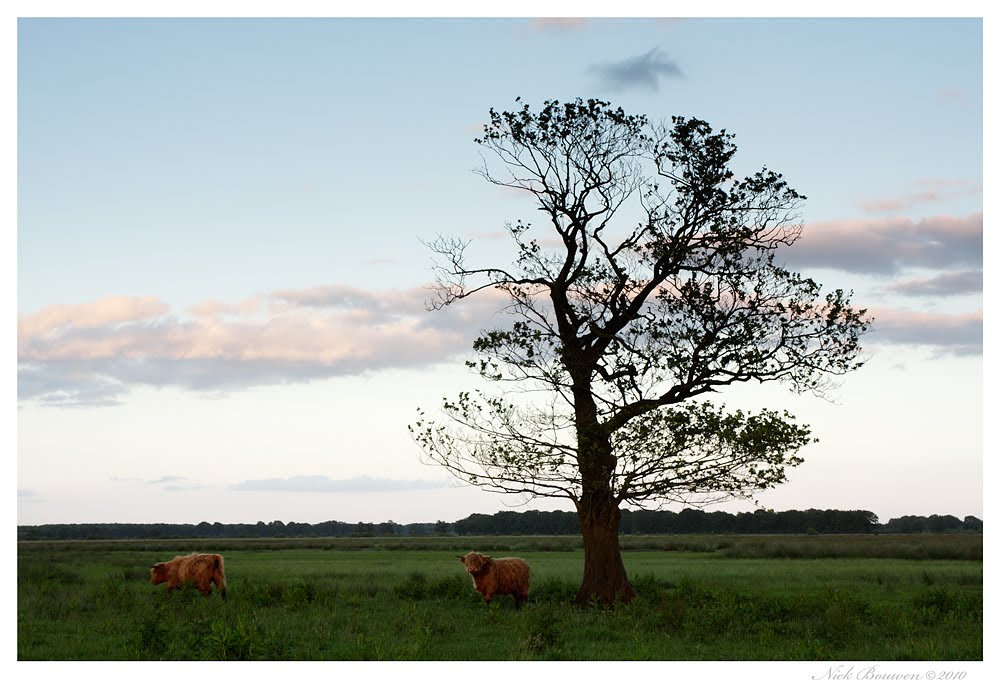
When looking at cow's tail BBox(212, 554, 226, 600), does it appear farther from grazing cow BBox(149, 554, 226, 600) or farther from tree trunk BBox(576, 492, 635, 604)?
tree trunk BBox(576, 492, 635, 604)

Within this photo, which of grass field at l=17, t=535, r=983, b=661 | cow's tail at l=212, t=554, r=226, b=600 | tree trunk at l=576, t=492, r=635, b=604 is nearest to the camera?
grass field at l=17, t=535, r=983, b=661

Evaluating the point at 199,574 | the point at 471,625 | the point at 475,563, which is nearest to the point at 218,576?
the point at 199,574

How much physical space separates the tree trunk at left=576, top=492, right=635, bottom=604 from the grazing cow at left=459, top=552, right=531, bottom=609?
1865 millimetres

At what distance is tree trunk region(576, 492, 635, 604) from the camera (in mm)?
26891

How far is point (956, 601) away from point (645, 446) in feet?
31.3

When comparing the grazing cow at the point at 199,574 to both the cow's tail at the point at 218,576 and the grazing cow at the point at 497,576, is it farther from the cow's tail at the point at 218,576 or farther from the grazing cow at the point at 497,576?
the grazing cow at the point at 497,576

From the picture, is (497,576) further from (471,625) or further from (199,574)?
(199,574)

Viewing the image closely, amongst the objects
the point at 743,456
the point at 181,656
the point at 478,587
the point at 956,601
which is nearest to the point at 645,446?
the point at 743,456

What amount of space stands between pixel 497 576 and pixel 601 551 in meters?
3.13

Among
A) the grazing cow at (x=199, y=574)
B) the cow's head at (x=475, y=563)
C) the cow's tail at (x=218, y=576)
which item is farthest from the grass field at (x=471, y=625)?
the cow's head at (x=475, y=563)

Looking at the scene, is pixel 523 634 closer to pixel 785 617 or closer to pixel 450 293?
pixel 785 617

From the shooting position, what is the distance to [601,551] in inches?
1072

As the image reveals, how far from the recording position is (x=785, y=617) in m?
23.3

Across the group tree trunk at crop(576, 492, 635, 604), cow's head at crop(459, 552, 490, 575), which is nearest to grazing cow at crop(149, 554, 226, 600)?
cow's head at crop(459, 552, 490, 575)
